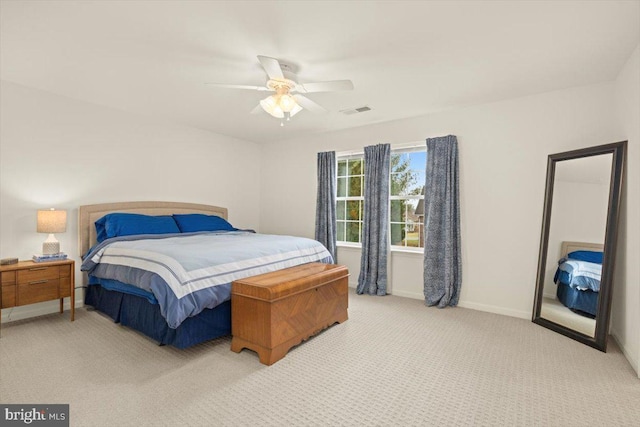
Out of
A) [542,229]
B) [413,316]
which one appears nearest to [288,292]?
[413,316]

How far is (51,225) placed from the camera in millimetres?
3201

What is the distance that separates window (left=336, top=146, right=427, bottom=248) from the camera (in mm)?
4426

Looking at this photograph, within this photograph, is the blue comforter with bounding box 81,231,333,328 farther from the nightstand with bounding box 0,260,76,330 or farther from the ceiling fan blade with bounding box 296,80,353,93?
the ceiling fan blade with bounding box 296,80,353,93

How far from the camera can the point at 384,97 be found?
3557 mm

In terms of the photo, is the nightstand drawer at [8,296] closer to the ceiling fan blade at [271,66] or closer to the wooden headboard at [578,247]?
the ceiling fan blade at [271,66]

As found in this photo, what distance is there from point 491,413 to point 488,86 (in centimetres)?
292

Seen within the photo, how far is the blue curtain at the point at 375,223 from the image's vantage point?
4.47 metres

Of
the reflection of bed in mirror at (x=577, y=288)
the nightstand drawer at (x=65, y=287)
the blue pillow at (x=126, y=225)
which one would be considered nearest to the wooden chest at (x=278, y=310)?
the blue pillow at (x=126, y=225)

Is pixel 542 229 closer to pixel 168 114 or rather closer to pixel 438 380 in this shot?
pixel 438 380

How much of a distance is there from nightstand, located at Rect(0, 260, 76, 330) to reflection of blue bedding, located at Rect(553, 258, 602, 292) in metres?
4.93

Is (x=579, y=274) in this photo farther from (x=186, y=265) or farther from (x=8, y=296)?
(x=8, y=296)

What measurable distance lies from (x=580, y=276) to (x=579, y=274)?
0.06 ft

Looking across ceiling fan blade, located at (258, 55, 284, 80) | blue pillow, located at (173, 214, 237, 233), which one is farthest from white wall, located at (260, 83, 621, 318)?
blue pillow, located at (173, 214, 237, 233)

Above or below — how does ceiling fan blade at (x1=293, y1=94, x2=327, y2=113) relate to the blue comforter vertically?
above
